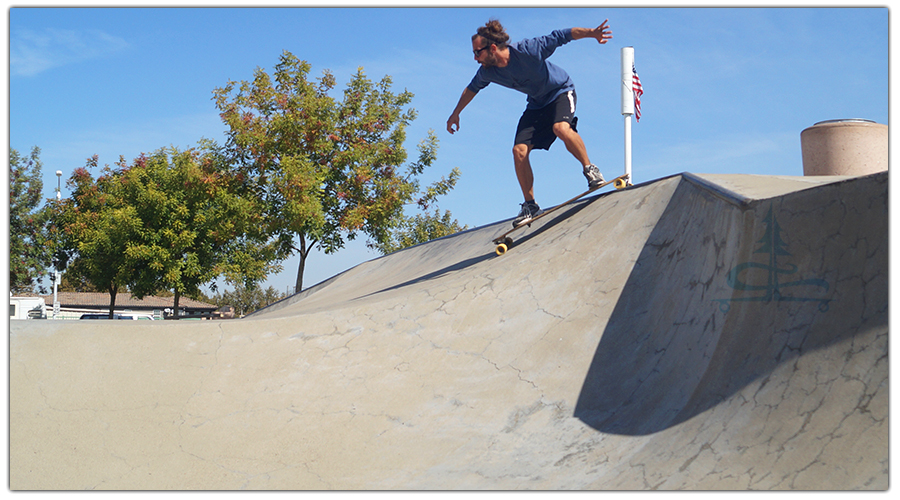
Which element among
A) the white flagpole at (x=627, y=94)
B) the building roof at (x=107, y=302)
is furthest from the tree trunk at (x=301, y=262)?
the building roof at (x=107, y=302)


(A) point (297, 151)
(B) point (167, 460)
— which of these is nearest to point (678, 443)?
(B) point (167, 460)

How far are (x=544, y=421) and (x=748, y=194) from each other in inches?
75.4

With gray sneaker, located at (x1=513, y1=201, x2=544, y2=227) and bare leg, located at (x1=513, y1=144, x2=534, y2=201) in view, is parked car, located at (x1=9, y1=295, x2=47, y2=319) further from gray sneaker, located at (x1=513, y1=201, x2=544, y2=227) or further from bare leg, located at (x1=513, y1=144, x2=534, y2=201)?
bare leg, located at (x1=513, y1=144, x2=534, y2=201)

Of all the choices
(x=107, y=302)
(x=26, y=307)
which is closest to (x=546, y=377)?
(x=26, y=307)

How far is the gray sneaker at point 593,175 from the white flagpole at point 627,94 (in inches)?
165

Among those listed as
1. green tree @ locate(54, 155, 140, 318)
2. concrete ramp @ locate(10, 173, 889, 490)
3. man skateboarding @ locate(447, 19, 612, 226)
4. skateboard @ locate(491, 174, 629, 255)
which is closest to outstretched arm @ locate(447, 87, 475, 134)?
man skateboarding @ locate(447, 19, 612, 226)

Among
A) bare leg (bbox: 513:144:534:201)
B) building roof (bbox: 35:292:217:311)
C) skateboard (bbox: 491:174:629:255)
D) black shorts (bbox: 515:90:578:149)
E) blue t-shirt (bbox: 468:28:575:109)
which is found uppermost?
blue t-shirt (bbox: 468:28:575:109)

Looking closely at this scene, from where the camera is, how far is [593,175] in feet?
20.5

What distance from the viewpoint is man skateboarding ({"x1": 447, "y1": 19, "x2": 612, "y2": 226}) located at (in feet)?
19.9

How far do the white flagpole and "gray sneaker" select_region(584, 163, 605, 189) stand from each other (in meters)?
4.20

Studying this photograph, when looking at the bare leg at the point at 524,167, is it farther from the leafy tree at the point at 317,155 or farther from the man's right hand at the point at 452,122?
the leafy tree at the point at 317,155

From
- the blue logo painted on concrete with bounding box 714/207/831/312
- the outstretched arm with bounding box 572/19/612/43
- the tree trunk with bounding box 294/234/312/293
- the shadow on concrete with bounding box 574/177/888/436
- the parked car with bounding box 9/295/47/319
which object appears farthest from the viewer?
the parked car with bounding box 9/295/47/319

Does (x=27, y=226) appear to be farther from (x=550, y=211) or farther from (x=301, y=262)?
(x=550, y=211)

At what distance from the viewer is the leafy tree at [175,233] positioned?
1582 cm
